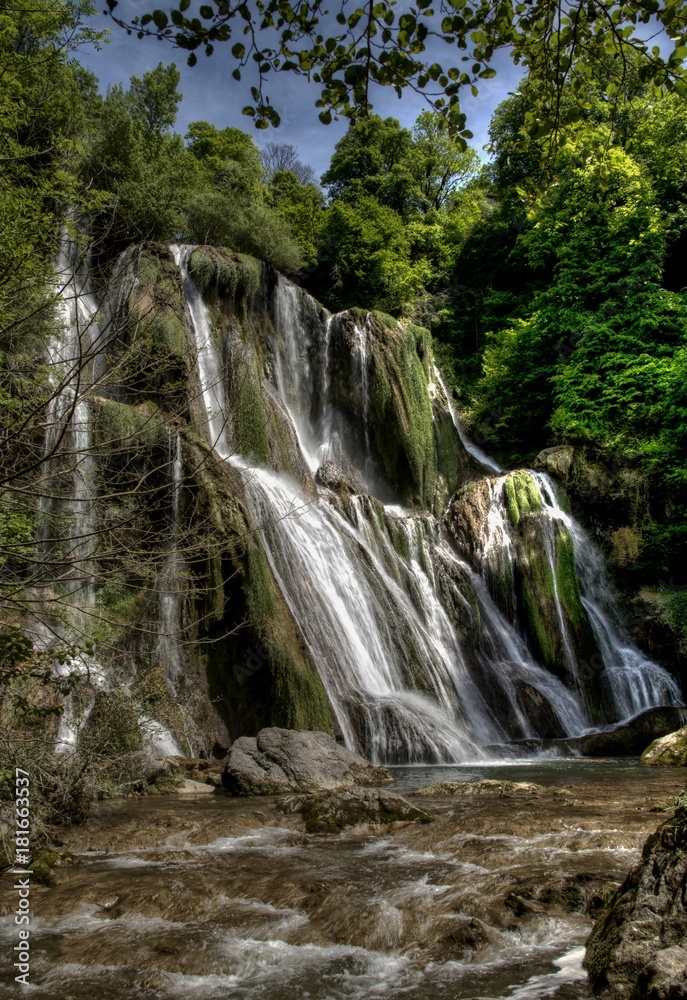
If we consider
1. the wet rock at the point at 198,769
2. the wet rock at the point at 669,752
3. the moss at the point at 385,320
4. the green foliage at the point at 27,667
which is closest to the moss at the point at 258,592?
the wet rock at the point at 198,769

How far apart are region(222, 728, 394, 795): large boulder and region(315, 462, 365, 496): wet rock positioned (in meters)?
8.58

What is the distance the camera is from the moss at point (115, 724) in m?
7.18

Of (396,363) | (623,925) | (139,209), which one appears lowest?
(623,925)

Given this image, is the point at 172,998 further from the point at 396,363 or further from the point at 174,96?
the point at 174,96

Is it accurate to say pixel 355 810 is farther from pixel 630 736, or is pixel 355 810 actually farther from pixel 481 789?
pixel 630 736

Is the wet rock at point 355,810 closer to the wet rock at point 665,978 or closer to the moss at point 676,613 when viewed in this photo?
the wet rock at point 665,978

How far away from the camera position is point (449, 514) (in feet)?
57.7

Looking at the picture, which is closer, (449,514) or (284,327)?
(449,514)

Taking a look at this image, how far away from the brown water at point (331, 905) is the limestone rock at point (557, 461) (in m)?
12.8

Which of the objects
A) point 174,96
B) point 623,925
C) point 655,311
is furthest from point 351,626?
point 174,96

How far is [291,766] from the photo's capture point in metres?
7.92

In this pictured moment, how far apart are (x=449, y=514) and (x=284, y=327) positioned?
725 cm

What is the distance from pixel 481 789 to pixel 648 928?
521 cm

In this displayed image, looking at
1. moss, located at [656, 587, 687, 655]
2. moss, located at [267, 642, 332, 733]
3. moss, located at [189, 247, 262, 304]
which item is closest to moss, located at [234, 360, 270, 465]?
moss, located at [189, 247, 262, 304]
